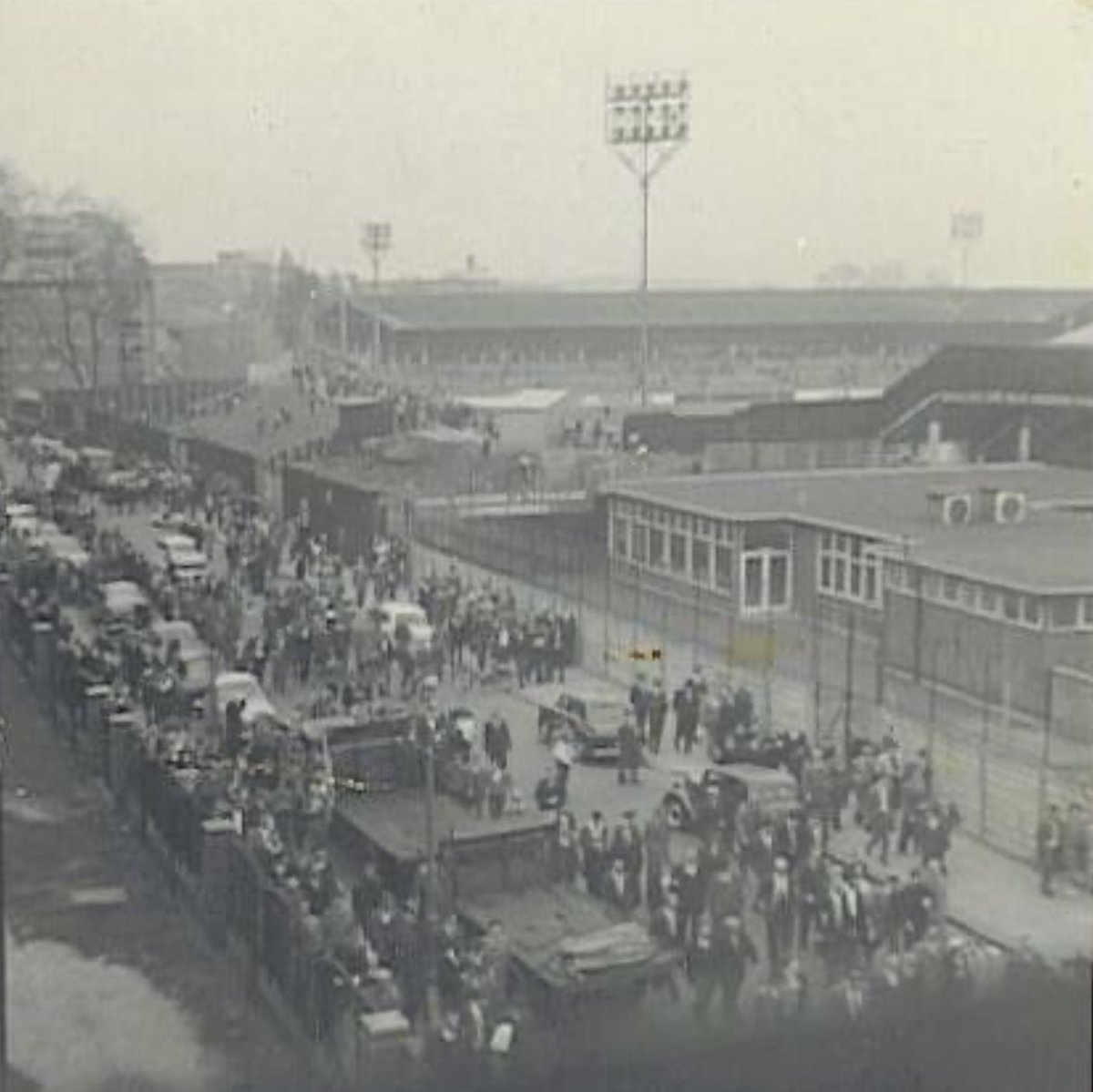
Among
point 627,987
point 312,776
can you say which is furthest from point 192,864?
point 627,987

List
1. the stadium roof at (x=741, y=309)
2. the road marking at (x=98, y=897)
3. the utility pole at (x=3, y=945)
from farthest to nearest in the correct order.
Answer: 1. the stadium roof at (x=741, y=309)
2. the road marking at (x=98, y=897)
3. the utility pole at (x=3, y=945)

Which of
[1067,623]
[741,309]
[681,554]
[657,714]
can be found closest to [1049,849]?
[1067,623]

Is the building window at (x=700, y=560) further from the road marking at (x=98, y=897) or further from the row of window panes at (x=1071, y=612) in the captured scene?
the road marking at (x=98, y=897)

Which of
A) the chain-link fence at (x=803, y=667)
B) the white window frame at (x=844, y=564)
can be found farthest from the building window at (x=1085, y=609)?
the white window frame at (x=844, y=564)

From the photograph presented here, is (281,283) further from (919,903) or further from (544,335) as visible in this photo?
(919,903)

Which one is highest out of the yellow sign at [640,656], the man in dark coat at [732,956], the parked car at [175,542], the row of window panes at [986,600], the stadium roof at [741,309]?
the stadium roof at [741,309]

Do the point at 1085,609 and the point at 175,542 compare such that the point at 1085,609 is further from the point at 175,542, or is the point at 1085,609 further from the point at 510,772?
the point at 175,542
